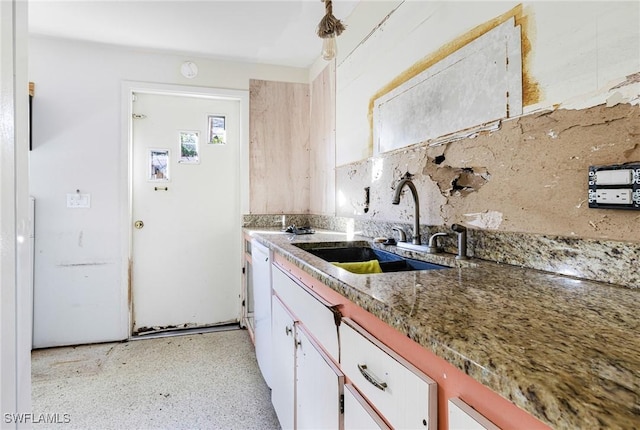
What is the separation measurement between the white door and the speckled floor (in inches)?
12.5

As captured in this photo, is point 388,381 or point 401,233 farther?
point 401,233

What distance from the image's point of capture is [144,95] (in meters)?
2.82

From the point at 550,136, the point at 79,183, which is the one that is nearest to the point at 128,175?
the point at 79,183

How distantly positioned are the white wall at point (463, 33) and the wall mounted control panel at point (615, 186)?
0.19 meters

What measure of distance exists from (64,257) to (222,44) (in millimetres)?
2136

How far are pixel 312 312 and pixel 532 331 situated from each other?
71 centimetres

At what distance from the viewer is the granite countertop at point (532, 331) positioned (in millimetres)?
344

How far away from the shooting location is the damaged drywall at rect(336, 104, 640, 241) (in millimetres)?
820

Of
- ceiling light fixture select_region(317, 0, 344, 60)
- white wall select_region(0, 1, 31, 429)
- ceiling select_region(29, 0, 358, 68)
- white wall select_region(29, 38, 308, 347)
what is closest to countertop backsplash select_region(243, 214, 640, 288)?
ceiling light fixture select_region(317, 0, 344, 60)

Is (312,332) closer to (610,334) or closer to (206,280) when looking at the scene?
(610,334)

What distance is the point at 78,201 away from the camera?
8.59ft

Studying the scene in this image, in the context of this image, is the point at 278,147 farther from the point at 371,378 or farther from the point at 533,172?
the point at 371,378

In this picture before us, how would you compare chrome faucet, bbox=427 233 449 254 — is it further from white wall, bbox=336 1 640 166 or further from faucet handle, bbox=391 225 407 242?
white wall, bbox=336 1 640 166

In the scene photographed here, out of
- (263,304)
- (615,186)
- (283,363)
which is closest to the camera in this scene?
(615,186)
